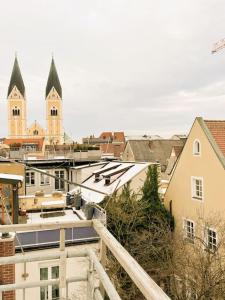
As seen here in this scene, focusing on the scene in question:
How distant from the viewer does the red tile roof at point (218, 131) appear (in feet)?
56.7

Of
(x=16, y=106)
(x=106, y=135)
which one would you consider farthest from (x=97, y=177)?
(x=16, y=106)

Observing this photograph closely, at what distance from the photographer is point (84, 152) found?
Result: 3350 centimetres

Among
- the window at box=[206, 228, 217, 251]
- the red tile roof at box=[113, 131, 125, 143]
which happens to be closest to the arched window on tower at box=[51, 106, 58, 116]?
the red tile roof at box=[113, 131, 125, 143]

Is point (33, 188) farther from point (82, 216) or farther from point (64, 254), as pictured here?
point (64, 254)

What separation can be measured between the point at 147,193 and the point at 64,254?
16768mm

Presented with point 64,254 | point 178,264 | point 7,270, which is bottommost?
point 178,264

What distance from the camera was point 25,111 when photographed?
131 meters

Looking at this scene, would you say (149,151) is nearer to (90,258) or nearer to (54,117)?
(90,258)

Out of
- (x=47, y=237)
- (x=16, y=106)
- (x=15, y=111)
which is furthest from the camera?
(x=15, y=111)

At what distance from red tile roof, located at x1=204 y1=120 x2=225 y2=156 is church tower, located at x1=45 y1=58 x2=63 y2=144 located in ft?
360

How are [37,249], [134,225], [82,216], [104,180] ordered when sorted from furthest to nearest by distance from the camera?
[104,180]
[134,225]
[82,216]
[37,249]

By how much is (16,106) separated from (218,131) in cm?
11885

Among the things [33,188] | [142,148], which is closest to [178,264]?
[33,188]

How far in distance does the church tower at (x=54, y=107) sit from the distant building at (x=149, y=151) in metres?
82.5
